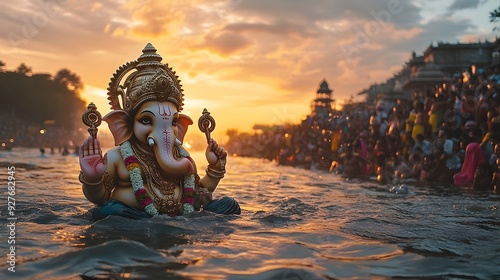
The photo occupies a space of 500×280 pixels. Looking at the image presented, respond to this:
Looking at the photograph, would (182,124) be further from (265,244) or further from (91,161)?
(265,244)

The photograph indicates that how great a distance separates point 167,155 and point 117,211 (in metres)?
0.83

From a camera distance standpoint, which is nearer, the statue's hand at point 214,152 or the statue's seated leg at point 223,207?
the statue's seated leg at point 223,207

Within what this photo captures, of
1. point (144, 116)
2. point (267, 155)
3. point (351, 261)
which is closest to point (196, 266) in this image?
point (351, 261)

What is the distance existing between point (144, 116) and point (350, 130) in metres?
15.3

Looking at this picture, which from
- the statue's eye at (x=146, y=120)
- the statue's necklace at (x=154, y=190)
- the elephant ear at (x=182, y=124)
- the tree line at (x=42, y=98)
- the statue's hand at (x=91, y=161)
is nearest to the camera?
the statue's hand at (x=91, y=161)

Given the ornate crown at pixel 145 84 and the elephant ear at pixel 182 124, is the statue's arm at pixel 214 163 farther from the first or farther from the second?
the ornate crown at pixel 145 84

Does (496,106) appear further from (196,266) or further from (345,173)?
(196,266)

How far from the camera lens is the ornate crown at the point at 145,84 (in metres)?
5.75

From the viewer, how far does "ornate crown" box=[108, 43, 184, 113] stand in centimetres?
575

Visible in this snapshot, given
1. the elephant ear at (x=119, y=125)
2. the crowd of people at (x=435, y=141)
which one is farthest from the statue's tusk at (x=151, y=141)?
the crowd of people at (x=435, y=141)

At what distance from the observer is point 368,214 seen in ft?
21.7

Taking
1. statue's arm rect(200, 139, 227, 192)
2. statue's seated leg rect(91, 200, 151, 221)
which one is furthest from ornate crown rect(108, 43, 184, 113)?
statue's seated leg rect(91, 200, 151, 221)

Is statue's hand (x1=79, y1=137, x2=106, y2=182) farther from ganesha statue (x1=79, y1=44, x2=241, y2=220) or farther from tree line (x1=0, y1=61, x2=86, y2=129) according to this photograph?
tree line (x1=0, y1=61, x2=86, y2=129)

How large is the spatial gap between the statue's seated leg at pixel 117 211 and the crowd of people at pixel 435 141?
7438 millimetres
